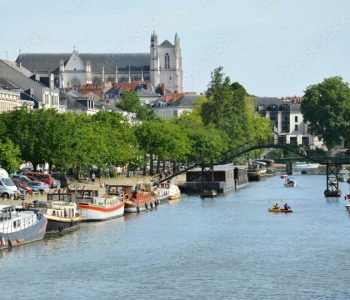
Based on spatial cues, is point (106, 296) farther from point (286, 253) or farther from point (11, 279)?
point (286, 253)

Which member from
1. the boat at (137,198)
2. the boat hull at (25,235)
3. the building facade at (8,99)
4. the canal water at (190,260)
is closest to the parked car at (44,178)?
the boat at (137,198)

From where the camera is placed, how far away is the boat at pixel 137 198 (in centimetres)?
11675

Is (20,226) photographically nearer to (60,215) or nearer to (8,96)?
(60,215)

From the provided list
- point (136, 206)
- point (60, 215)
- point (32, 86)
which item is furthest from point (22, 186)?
point (32, 86)

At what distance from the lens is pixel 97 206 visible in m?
105

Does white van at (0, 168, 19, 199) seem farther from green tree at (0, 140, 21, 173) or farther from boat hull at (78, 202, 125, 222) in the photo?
green tree at (0, 140, 21, 173)

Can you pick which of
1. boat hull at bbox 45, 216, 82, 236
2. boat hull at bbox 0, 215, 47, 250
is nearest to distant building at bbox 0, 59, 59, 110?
boat hull at bbox 45, 216, 82, 236

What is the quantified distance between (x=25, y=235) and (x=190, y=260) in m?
10.6

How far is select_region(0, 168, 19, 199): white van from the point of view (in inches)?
4269

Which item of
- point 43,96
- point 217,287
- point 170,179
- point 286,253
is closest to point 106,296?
point 217,287

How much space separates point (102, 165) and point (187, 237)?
56255 millimetres

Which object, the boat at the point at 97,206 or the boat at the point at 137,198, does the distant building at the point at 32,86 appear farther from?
the boat at the point at 97,206

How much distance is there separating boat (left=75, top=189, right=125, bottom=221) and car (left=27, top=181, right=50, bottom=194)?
8.82 meters

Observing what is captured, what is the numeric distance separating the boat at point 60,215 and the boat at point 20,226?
8.27ft
